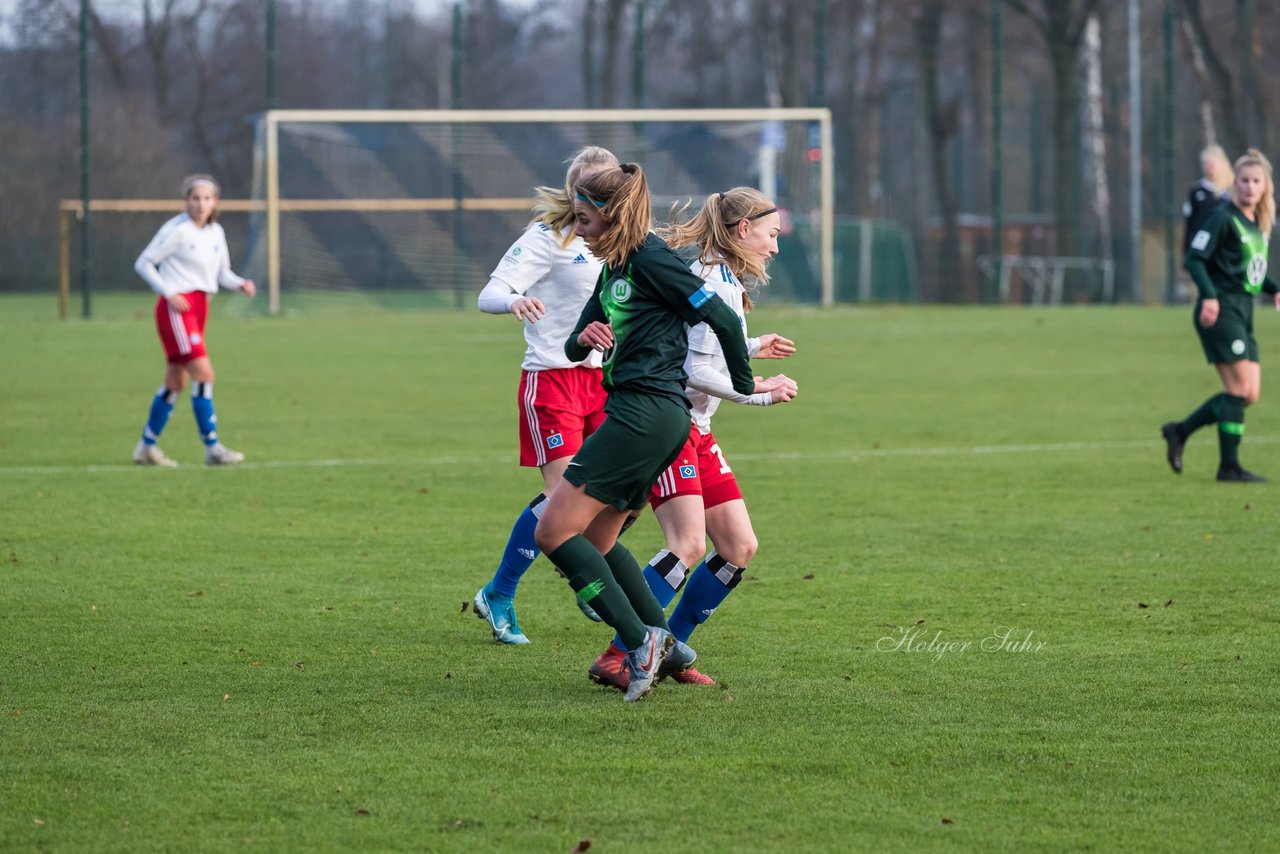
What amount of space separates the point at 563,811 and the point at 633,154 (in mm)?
26860

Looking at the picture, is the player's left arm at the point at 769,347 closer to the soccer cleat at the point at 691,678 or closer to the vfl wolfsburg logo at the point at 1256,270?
the soccer cleat at the point at 691,678

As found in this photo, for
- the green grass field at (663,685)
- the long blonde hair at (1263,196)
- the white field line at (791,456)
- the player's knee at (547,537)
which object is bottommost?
the green grass field at (663,685)

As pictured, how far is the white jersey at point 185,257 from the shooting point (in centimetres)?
1147

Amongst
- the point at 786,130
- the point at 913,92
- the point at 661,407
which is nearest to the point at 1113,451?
the point at 661,407

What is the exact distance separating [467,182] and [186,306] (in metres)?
19.5

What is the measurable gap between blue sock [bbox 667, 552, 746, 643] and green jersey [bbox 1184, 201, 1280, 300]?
18.1 ft

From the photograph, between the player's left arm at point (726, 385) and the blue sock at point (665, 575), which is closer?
the player's left arm at point (726, 385)

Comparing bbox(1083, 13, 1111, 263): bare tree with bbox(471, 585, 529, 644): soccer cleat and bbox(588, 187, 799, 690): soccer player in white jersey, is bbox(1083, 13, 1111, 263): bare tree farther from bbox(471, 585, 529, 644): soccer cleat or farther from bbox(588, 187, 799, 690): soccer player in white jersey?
bbox(588, 187, 799, 690): soccer player in white jersey

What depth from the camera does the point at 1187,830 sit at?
4.05 m

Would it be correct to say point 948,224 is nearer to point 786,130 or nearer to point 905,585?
point 786,130

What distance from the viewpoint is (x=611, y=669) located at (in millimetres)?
5457

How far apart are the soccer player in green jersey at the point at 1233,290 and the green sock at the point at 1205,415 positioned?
0.03 ft

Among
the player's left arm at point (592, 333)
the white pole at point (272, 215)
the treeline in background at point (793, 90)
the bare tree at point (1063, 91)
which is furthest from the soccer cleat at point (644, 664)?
the bare tree at point (1063, 91)

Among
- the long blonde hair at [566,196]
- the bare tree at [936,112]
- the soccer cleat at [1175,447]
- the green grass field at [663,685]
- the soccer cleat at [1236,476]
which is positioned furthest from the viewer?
the bare tree at [936,112]
